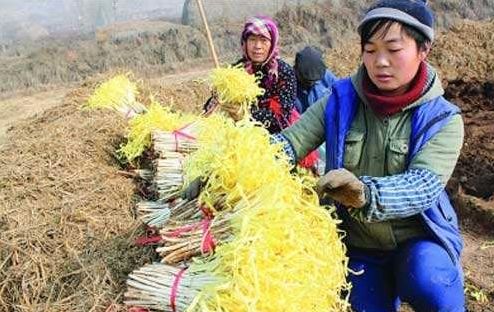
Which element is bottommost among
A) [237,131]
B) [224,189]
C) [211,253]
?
[211,253]

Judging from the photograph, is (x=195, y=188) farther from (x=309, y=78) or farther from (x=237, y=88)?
(x=309, y=78)

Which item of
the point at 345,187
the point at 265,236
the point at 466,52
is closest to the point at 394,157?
the point at 345,187

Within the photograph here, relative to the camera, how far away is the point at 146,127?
14.3 feet

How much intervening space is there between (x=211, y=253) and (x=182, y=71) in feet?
44.6

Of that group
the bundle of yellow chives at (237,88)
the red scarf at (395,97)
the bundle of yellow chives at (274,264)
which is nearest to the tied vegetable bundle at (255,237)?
the bundle of yellow chives at (274,264)

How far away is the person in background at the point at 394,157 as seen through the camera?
7.14 ft

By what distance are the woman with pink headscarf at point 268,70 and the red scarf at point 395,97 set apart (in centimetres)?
289

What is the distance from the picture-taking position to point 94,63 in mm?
16719

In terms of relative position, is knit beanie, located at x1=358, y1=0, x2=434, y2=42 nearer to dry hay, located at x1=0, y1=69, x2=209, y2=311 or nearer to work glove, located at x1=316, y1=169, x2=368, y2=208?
work glove, located at x1=316, y1=169, x2=368, y2=208

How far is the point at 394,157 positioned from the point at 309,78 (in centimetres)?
368

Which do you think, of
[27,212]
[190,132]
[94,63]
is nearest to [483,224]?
[190,132]

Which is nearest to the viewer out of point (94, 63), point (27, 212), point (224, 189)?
point (224, 189)

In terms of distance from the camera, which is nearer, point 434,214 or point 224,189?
point 224,189

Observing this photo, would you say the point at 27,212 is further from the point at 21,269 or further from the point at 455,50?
the point at 455,50
